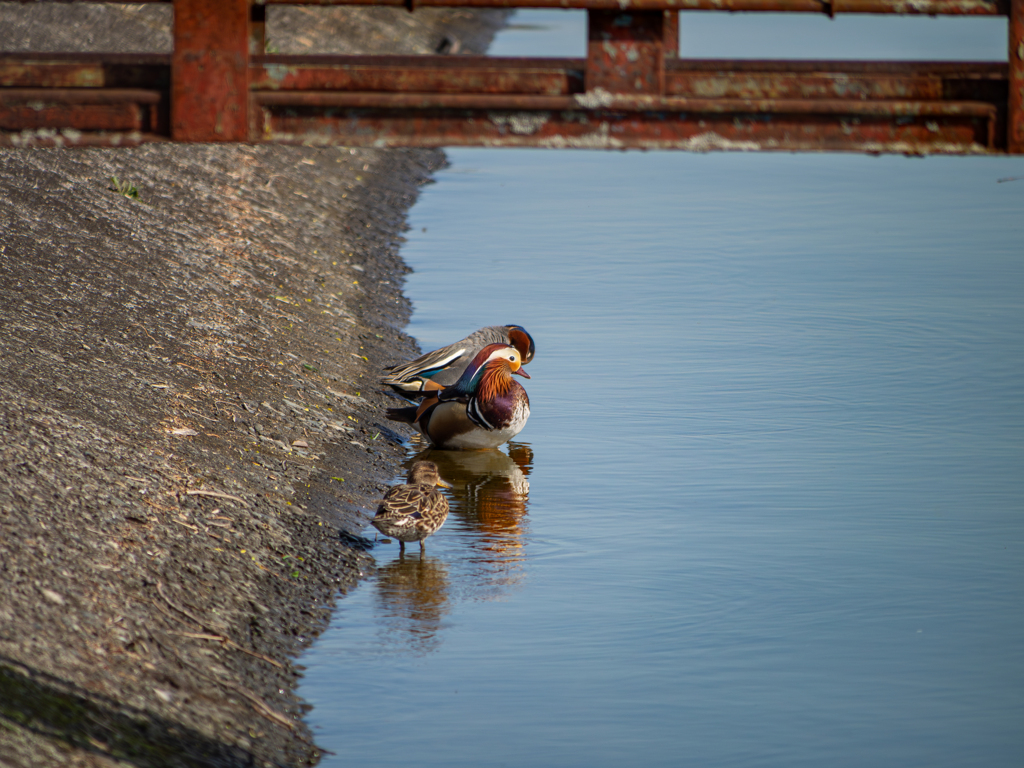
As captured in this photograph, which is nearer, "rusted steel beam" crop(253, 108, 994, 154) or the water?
"rusted steel beam" crop(253, 108, 994, 154)

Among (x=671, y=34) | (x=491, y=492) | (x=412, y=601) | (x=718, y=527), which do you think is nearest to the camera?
(x=671, y=34)

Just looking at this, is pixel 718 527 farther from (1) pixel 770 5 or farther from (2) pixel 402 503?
(1) pixel 770 5

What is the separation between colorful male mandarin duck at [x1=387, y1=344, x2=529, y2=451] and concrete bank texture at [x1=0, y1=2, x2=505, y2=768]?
331 millimetres

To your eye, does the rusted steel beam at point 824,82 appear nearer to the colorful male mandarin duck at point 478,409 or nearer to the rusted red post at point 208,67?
the rusted red post at point 208,67

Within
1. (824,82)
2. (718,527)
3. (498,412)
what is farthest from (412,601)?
(824,82)

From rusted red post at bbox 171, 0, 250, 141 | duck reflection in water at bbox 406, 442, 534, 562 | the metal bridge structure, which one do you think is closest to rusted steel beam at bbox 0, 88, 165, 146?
the metal bridge structure

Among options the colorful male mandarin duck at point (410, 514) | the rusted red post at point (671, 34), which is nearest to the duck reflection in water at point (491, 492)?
the colorful male mandarin duck at point (410, 514)

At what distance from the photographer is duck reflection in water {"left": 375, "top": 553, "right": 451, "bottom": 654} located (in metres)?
7.79

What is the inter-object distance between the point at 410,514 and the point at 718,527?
83.1 inches

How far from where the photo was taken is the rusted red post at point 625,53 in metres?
6.23

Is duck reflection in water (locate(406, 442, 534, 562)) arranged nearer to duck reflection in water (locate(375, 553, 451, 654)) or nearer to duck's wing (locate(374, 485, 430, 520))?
duck reflection in water (locate(375, 553, 451, 654))

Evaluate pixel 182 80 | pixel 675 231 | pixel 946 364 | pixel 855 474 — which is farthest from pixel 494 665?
pixel 675 231

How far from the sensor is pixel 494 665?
752 cm

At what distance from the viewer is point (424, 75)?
631cm
